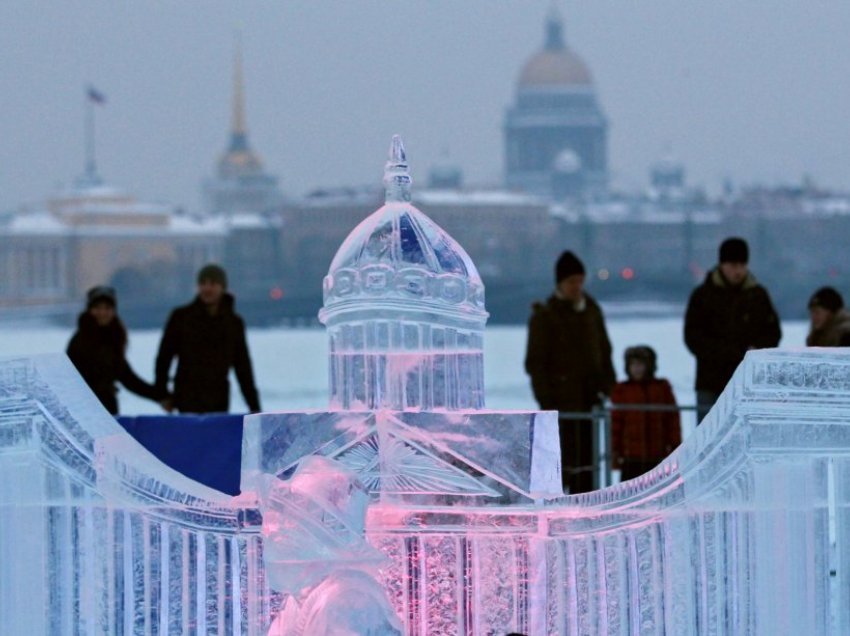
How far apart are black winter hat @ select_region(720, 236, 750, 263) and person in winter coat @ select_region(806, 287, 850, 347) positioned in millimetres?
383

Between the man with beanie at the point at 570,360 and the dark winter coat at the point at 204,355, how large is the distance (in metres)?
0.96

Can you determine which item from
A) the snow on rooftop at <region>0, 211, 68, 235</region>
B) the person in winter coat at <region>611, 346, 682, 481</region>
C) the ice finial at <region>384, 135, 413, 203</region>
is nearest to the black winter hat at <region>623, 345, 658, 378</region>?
the person in winter coat at <region>611, 346, 682, 481</region>

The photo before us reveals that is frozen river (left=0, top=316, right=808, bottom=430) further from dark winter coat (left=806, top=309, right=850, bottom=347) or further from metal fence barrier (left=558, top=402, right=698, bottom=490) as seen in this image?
dark winter coat (left=806, top=309, right=850, bottom=347)

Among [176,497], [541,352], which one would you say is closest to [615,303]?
[541,352]

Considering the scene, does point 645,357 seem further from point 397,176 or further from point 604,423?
point 397,176

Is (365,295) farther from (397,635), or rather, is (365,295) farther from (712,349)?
(712,349)

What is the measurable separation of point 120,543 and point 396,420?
46cm

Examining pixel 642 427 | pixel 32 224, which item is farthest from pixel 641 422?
pixel 32 224

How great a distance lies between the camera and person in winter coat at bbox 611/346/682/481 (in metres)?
6.61

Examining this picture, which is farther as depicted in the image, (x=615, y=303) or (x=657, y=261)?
(x=657, y=261)

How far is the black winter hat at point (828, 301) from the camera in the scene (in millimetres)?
6668

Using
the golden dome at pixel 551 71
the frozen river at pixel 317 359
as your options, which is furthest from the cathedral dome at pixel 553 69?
the frozen river at pixel 317 359

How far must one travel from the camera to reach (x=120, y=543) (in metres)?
3.02

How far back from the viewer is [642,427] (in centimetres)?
667
